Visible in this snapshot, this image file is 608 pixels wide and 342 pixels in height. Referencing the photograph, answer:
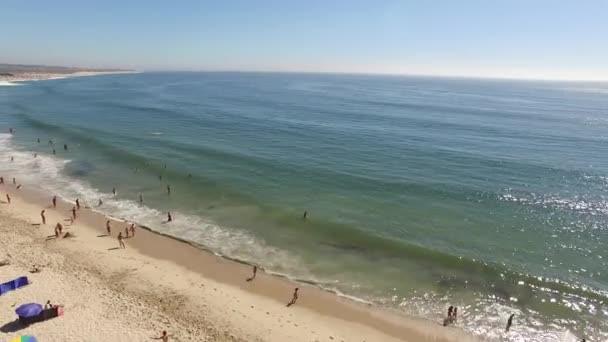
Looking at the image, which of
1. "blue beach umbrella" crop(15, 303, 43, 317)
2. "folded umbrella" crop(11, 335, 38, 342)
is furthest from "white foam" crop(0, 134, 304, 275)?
"folded umbrella" crop(11, 335, 38, 342)

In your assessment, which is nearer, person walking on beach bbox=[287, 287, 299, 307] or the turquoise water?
person walking on beach bbox=[287, 287, 299, 307]

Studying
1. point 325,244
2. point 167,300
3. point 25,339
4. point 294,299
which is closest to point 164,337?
point 167,300

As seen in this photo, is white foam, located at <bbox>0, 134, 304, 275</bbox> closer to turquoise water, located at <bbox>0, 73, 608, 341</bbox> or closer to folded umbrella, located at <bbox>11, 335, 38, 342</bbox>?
turquoise water, located at <bbox>0, 73, 608, 341</bbox>

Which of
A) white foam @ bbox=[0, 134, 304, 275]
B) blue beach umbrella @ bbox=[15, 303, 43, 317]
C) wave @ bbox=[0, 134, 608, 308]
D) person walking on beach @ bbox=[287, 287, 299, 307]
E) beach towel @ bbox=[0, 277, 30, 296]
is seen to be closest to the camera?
blue beach umbrella @ bbox=[15, 303, 43, 317]

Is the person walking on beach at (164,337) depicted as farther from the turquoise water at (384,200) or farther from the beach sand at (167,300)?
the turquoise water at (384,200)

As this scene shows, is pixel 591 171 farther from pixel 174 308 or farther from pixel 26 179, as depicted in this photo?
pixel 26 179

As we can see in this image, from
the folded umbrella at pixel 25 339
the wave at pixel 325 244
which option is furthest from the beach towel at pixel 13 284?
the wave at pixel 325 244
